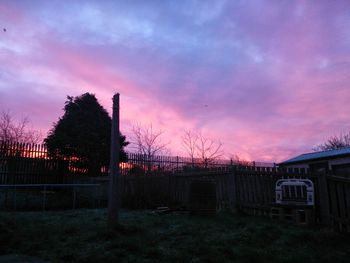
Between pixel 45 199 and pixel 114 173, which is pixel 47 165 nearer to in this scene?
pixel 45 199

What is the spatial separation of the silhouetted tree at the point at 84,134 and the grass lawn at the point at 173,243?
11428 mm

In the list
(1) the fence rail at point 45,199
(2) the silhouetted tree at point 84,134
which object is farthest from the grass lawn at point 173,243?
(2) the silhouetted tree at point 84,134

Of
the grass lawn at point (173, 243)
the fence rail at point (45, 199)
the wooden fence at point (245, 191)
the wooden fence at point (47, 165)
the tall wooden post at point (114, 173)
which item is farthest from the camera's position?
the wooden fence at point (47, 165)

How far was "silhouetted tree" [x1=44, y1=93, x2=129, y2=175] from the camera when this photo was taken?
18203 millimetres

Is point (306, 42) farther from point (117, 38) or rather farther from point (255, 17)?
point (117, 38)

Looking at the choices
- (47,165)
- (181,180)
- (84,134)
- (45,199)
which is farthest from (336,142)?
(45,199)

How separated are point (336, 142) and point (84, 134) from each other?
3092 cm

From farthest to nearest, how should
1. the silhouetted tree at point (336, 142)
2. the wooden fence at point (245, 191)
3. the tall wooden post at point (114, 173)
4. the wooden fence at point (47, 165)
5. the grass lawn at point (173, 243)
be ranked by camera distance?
the silhouetted tree at point (336, 142)
the wooden fence at point (47, 165)
the wooden fence at point (245, 191)
the tall wooden post at point (114, 173)
the grass lawn at point (173, 243)

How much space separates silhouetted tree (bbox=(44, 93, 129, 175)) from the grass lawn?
1143cm

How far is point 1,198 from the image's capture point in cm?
1183

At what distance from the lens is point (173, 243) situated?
17.4ft

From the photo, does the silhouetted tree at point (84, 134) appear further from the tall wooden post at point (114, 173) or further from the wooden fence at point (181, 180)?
the tall wooden post at point (114, 173)

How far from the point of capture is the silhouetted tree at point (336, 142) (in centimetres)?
3656

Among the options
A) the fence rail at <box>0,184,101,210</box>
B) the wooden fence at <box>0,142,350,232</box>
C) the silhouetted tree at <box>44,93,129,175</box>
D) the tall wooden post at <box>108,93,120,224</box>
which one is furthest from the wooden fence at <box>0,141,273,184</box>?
the tall wooden post at <box>108,93,120,224</box>
